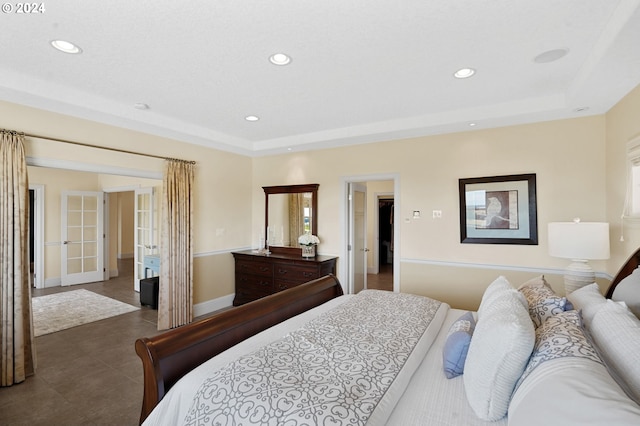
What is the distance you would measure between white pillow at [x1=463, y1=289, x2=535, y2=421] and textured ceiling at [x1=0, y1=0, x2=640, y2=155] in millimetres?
1789

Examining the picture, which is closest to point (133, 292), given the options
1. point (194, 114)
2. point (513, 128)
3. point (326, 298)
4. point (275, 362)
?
point (194, 114)

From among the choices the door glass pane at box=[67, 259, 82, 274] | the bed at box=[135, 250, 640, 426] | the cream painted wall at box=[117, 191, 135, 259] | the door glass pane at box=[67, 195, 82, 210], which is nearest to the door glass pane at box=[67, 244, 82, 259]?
the door glass pane at box=[67, 259, 82, 274]

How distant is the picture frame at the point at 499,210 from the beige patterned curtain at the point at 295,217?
243 cm

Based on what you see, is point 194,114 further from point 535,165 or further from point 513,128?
point 535,165

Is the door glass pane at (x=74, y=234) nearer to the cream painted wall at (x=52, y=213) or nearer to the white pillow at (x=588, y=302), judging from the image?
the cream painted wall at (x=52, y=213)

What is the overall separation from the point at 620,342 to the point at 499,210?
261 cm

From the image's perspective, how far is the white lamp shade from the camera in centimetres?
254

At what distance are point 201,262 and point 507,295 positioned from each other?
4182 millimetres

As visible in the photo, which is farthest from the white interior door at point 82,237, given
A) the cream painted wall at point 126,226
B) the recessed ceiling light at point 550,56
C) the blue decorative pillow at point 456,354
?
the recessed ceiling light at point 550,56

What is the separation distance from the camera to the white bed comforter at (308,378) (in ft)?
3.82

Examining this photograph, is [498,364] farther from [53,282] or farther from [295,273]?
[53,282]

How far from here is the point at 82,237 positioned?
6.60 meters

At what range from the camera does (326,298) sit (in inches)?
115

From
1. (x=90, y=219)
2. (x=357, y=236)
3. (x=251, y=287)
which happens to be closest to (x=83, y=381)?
(x=251, y=287)
